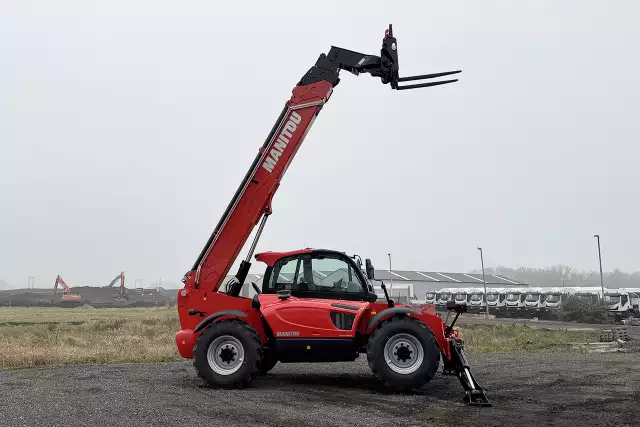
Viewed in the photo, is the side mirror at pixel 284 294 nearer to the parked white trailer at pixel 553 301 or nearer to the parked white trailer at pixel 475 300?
the parked white trailer at pixel 553 301

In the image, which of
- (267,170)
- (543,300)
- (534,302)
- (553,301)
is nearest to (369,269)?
(267,170)

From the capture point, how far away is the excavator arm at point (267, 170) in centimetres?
1248

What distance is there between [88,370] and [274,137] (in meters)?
6.85

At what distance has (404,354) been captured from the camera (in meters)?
11.0

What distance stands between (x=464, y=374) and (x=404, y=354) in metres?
1.12

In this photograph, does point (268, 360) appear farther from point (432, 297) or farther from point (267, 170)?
point (432, 297)

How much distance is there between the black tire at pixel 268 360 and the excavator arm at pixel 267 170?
1428 mm

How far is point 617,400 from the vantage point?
987 cm

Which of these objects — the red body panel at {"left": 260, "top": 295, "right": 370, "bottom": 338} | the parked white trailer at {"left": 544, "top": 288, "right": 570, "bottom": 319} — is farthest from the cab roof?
the parked white trailer at {"left": 544, "top": 288, "right": 570, "bottom": 319}

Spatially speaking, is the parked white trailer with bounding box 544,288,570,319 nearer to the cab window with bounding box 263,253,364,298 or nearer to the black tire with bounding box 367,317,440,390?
the cab window with bounding box 263,253,364,298

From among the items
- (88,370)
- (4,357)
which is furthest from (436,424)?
(4,357)

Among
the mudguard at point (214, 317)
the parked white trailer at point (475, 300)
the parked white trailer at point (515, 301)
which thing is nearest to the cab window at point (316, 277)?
the mudguard at point (214, 317)

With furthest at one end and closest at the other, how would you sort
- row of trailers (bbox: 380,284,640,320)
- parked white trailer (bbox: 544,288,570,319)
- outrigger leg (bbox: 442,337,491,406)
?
parked white trailer (bbox: 544,288,570,319) → row of trailers (bbox: 380,284,640,320) → outrigger leg (bbox: 442,337,491,406)

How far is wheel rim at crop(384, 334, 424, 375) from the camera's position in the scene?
10.9m
